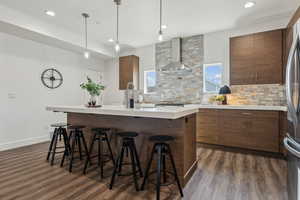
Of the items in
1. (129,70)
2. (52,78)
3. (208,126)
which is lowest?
(208,126)

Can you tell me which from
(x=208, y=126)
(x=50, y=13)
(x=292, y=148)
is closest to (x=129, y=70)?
(x=50, y=13)

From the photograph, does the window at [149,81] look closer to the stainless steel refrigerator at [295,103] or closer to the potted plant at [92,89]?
the potted plant at [92,89]

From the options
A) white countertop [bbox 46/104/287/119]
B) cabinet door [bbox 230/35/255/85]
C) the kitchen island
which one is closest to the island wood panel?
the kitchen island

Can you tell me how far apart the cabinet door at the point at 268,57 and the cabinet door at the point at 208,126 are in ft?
4.16

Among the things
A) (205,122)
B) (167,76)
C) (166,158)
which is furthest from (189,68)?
(166,158)

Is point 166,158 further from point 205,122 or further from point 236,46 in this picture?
point 236,46

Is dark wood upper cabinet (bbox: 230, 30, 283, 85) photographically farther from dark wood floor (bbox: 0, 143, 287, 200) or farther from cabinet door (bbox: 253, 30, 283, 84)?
dark wood floor (bbox: 0, 143, 287, 200)

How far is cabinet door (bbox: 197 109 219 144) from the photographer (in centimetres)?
372

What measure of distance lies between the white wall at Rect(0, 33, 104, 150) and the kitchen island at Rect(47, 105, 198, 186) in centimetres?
182

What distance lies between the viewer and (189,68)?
4.69m

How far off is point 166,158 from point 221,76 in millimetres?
3071

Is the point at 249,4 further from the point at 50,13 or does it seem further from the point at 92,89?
the point at 50,13

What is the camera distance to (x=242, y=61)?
369cm

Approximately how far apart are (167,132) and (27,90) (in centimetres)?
404
